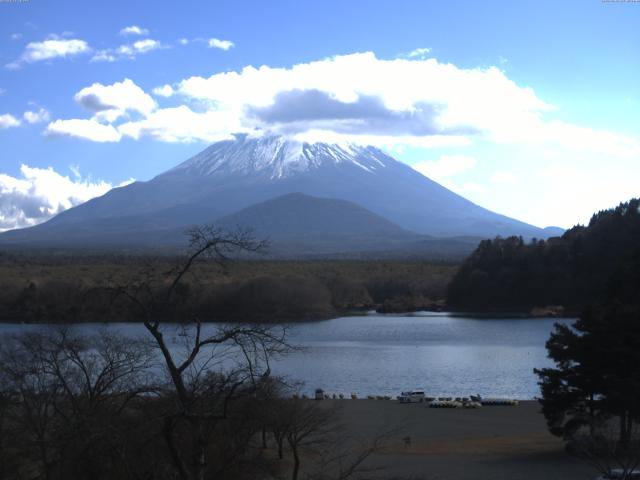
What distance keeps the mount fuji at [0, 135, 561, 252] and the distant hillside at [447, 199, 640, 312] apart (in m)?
66.7

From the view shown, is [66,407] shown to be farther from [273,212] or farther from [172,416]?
[273,212]

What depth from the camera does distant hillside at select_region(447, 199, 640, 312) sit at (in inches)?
2333

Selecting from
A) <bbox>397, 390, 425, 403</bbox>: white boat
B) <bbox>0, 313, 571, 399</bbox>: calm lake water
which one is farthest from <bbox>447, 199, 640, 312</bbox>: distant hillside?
<bbox>397, 390, 425, 403</bbox>: white boat

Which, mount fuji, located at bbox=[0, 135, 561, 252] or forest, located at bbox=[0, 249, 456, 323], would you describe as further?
mount fuji, located at bbox=[0, 135, 561, 252]

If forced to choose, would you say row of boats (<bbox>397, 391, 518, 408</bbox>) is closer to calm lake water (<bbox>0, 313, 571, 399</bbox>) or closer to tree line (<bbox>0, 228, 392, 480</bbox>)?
calm lake water (<bbox>0, 313, 571, 399</bbox>)

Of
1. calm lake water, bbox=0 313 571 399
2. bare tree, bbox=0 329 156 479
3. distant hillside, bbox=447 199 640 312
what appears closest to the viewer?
bare tree, bbox=0 329 156 479

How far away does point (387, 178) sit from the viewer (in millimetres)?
196625

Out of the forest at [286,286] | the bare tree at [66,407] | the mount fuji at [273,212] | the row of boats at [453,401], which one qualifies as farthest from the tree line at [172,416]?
the mount fuji at [273,212]

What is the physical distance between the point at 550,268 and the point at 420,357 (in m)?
29.2

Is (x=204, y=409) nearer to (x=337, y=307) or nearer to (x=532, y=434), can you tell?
(x=532, y=434)

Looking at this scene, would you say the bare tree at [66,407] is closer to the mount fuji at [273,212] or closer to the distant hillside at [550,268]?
the distant hillside at [550,268]

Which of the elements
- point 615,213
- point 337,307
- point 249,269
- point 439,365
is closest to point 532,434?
point 439,365

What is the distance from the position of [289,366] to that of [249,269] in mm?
38886

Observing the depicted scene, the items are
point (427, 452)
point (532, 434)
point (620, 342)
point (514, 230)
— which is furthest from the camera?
point (514, 230)
